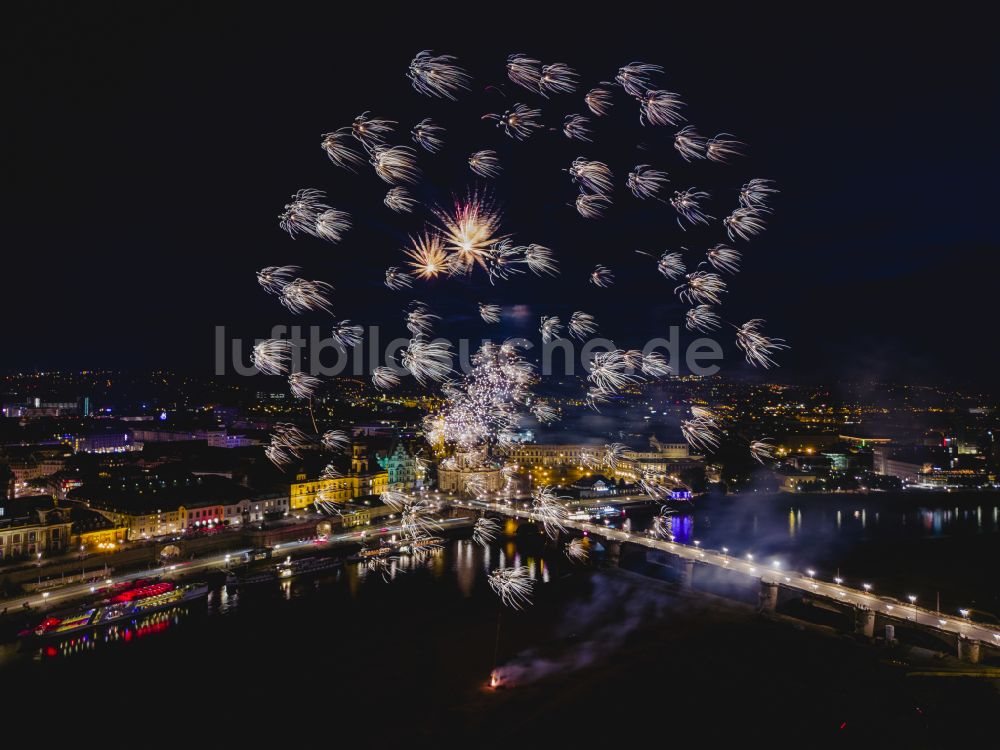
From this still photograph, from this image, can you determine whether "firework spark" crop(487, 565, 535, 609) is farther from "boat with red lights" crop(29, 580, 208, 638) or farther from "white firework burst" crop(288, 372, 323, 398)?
"boat with red lights" crop(29, 580, 208, 638)

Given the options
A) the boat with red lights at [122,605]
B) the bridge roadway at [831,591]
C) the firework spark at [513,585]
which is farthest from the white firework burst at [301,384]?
the bridge roadway at [831,591]

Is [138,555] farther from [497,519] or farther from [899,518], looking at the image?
[899,518]

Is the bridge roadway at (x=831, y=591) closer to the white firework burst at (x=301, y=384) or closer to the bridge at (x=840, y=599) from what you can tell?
the bridge at (x=840, y=599)

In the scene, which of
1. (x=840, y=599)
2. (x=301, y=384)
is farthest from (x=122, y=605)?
(x=840, y=599)

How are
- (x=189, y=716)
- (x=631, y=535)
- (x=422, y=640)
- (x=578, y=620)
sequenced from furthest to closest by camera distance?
(x=631, y=535), (x=578, y=620), (x=422, y=640), (x=189, y=716)

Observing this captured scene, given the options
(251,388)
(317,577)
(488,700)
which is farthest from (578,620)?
(251,388)

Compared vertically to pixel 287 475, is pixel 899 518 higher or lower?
lower

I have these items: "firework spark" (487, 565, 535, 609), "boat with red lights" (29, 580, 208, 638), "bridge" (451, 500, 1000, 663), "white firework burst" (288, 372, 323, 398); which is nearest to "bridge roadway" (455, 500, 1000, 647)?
"bridge" (451, 500, 1000, 663)
